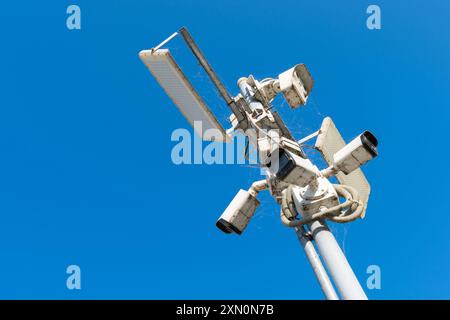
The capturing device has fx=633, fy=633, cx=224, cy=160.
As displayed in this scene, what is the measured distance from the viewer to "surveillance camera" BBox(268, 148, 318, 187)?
17688mm

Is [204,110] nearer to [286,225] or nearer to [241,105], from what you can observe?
[241,105]

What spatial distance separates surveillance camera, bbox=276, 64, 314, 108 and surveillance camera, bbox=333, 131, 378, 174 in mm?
3657

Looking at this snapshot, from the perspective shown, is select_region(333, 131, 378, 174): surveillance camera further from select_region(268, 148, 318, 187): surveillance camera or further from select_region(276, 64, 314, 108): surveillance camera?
select_region(276, 64, 314, 108): surveillance camera

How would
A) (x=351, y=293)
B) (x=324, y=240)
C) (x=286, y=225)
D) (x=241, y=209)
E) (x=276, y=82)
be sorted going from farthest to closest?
(x=276, y=82) → (x=241, y=209) → (x=286, y=225) → (x=324, y=240) → (x=351, y=293)

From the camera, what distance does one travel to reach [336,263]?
56.9ft

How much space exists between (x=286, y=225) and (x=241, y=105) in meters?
4.55

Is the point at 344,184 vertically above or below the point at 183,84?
below

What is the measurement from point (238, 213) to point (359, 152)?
4548 millimetres

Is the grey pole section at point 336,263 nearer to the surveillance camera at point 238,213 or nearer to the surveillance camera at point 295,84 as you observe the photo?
the surveillance camera at point 238,213

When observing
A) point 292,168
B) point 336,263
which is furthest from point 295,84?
point 336,263

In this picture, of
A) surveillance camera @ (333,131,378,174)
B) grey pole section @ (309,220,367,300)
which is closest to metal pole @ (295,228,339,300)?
grey pole section @ (309,220,367,300)

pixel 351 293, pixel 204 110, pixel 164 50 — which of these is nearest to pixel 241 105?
pixel 204 110

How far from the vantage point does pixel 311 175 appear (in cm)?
1812

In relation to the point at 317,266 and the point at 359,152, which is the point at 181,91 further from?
the point at 317,266
